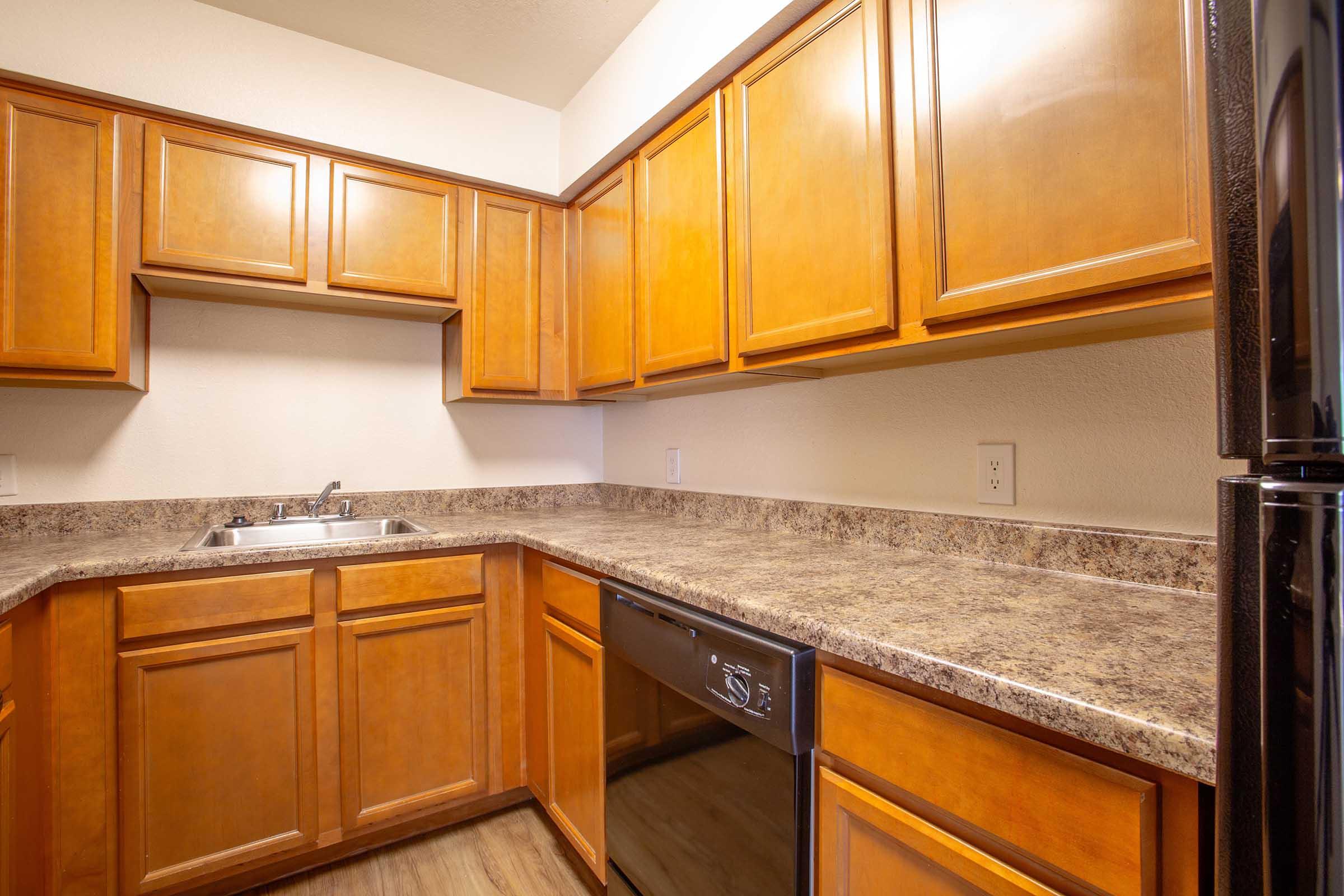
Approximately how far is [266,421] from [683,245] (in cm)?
156

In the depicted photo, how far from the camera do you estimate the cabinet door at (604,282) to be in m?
1.96

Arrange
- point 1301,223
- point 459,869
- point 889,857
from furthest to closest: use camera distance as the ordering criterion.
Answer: point 459,869 < point 889,857 < point 1301,223

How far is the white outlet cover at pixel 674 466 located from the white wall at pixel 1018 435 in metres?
0.23

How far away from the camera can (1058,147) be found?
35.9 inches

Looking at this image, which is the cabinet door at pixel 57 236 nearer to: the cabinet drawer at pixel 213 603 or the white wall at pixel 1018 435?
the cabinet drawer at pixel 213 603

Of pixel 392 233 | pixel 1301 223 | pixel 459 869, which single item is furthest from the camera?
pixel 392 233

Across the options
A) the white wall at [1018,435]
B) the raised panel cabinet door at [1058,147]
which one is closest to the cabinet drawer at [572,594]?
the white wall at [1018,435]

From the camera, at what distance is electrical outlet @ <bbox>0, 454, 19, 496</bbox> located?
1773 millimetres

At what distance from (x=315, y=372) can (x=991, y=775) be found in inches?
90.9

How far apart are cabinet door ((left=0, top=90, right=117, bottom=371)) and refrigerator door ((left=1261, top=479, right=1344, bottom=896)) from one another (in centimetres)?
228

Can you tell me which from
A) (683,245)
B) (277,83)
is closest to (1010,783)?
(683,245)

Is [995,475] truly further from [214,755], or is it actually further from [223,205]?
[223,205]

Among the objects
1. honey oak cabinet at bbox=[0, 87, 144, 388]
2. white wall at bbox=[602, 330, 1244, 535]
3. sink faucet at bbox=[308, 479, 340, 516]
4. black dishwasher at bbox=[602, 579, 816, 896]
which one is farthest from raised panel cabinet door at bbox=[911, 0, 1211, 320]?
honey oak cabinet at bbox=[0, 87, 144, 388]

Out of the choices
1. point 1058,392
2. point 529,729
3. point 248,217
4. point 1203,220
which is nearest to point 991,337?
point 1058,392
